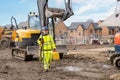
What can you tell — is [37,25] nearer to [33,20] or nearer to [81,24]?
[33,20]

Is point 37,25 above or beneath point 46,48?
above

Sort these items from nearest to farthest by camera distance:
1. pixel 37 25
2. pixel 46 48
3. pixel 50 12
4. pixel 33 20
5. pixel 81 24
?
pixel 46 48 → pixel 50 12 → pixel 37 25 → pixel 33 20 → pixel 81 24

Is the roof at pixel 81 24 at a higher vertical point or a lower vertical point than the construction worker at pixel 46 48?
higher

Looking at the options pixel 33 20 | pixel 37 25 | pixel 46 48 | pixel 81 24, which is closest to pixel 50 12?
pixel 37 25

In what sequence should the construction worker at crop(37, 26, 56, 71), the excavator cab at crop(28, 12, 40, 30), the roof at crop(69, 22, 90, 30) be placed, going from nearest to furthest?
1. the construction worker at crop(37, 26, 56, 71)
2. the excavator cab at crop(28, 12, 40, 30)
3. the roof at crop(69, 22, 90, 30)

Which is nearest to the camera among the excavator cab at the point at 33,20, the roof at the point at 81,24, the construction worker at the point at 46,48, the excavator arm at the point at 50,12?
the construction worker at the point at 46,48

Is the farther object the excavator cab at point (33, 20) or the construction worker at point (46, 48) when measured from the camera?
the excavator cab at point (33, 20)

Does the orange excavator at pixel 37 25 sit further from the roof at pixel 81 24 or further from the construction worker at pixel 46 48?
the roof at pixel 81 24

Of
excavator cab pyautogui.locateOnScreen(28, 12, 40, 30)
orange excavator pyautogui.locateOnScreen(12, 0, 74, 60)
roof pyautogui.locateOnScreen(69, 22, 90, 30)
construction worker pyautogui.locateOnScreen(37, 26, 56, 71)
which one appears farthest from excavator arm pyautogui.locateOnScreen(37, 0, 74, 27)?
roof pyautogui.locateOnScreen(69, 22, 90, 30)

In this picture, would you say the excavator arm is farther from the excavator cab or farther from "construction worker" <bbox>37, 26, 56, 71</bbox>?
"construction worker" <bbox>37, 26, 56, 71</bbox>

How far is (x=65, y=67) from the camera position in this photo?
56.4 feet

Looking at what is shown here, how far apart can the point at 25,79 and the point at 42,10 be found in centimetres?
805

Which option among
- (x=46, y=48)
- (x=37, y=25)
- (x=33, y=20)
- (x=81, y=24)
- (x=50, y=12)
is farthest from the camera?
(x=81, y=24)

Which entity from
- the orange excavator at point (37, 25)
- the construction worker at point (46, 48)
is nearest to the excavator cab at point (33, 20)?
the orange excavator at point (37, 25)
